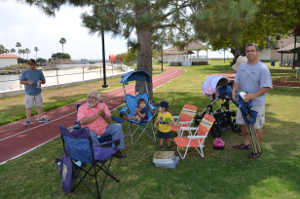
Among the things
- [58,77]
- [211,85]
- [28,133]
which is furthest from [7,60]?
[211,85]

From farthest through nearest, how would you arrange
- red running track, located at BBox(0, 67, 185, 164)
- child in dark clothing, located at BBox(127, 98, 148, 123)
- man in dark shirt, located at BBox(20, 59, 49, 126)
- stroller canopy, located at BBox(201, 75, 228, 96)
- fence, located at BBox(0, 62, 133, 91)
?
1. fence, located at BBox(0, 62, 133, 91)
2. man in dark shirt, located at BBox(20, 59, 49, 126)
3. child in dark clothing, located at BBox(127, 98, 148, 123)
4. stroller canopy, located at BBox(201, 75, 228, 96)
5. red running track, located at BBox(0, 67, 185, 164)

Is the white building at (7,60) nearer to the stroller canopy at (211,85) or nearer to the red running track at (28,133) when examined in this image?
the red running track at (28,133)

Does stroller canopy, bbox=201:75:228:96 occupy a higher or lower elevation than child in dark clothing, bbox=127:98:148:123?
higher

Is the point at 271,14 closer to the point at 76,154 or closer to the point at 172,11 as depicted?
the point at 172,11

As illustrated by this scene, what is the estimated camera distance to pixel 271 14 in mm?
13133

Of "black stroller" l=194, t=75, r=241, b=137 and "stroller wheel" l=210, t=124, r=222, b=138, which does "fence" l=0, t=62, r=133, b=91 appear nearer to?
"black stroller" l=194, t=75, r=241, b=137

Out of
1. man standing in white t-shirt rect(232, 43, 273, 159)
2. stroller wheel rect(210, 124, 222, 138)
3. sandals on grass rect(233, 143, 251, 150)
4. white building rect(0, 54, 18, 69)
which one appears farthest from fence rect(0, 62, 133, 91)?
white building rect(0, 54, 18, 69)

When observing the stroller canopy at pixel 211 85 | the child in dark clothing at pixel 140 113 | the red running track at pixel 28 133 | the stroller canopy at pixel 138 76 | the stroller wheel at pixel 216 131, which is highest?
the stroller canopy at pixel 138 76

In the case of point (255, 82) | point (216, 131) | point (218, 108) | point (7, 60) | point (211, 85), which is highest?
point (7, 60)

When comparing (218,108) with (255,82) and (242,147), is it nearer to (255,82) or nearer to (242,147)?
(242,147)

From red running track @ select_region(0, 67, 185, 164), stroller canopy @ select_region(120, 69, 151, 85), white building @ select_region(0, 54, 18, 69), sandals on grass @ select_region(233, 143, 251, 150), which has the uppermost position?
white building @ select_region(0, 54, 18, 69)

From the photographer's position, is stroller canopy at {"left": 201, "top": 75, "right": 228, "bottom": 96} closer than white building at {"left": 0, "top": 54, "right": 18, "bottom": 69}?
Yes

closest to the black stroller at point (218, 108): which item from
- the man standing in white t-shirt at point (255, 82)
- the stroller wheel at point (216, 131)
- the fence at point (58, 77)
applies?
the stroller wheel at point (216, 131)

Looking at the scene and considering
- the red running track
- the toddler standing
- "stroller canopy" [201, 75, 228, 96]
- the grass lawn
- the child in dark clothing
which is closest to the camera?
the grass lawn
